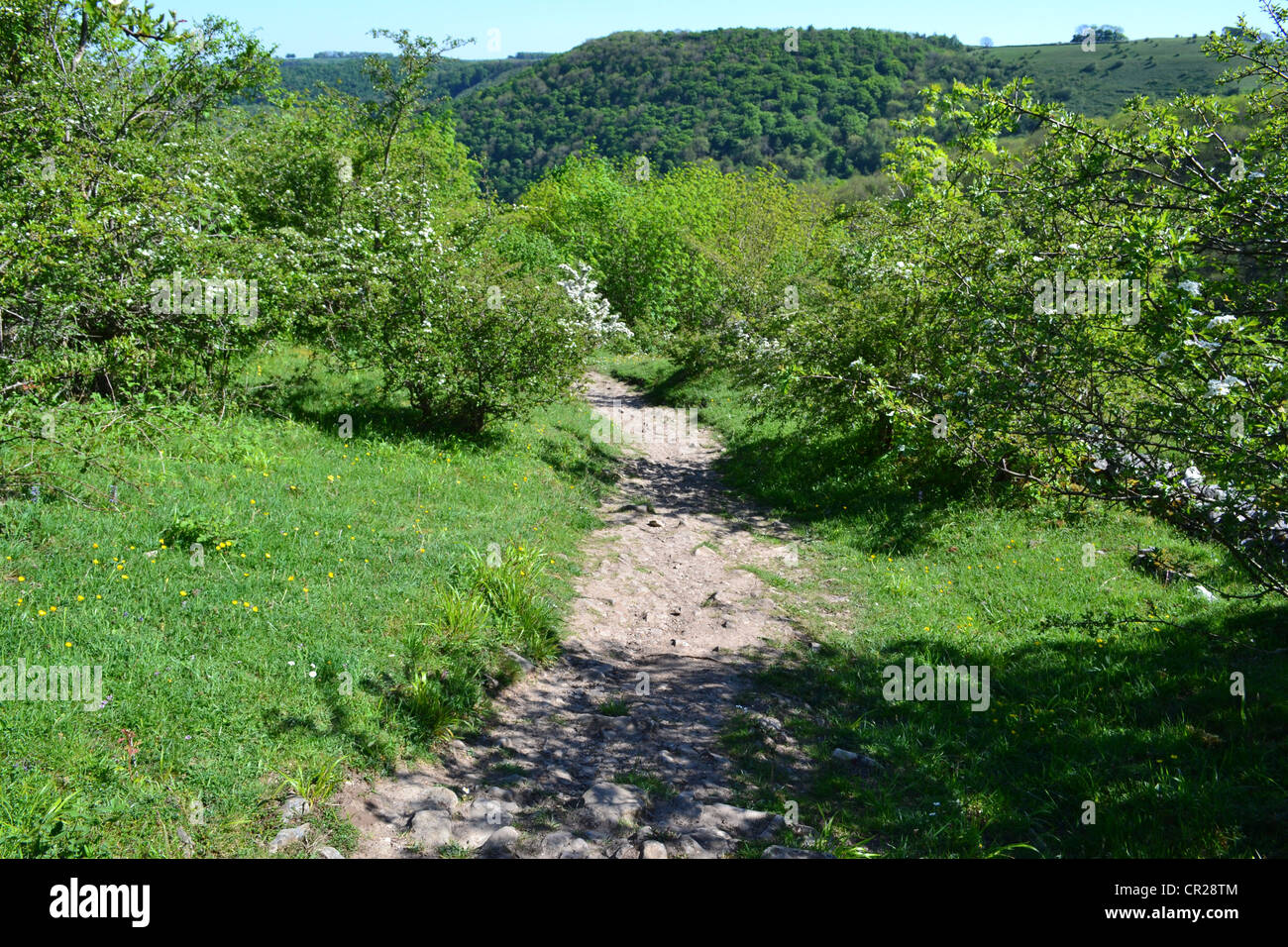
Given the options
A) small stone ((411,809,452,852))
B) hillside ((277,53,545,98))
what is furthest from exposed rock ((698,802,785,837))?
hillside ((277,53,545,98))

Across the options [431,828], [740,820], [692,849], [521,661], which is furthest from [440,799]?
[521,661]

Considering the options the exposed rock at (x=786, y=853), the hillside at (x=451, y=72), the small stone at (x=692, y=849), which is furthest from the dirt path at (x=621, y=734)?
the hillside at (x=451, y=72)

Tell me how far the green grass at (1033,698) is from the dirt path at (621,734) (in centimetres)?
44

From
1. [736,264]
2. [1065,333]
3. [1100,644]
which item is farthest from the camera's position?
[736,264]

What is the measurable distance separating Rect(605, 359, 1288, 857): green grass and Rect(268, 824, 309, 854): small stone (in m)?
2.61

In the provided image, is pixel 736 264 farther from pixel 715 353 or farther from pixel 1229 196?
pixel 1229 196

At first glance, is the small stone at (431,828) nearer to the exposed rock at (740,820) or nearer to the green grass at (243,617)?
the green grass at (243,617)

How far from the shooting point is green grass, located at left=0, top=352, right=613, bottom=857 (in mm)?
4023

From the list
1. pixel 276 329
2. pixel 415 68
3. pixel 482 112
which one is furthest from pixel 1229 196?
pixel 482 112

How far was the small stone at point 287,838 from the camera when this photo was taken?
394cm

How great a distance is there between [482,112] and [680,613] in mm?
85222

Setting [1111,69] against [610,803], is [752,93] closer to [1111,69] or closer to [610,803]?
[1111,69]

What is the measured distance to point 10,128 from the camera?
26.6 ft
